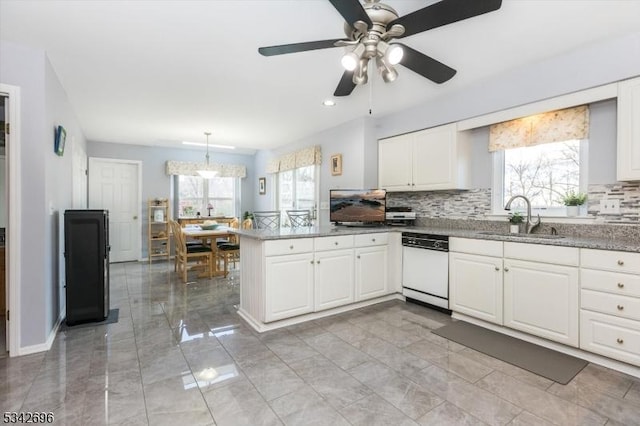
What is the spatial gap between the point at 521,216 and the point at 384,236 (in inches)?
53.7

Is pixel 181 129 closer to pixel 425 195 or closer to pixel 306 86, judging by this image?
pixel 306 86

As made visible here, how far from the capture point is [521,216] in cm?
304

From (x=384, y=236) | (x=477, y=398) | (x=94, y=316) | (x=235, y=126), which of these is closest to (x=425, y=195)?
(x=384, y=236)

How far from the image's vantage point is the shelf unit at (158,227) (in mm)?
6402

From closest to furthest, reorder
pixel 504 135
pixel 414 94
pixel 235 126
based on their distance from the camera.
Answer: pixel 504 135 → pixel 414 94 → pixel 235 126

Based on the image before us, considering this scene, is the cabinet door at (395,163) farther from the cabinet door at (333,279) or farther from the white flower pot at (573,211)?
the white flower pot at (573,211)

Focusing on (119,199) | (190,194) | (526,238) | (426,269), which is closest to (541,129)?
(526,238)

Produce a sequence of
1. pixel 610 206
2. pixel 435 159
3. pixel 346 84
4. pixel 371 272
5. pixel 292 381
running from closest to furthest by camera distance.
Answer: pixel 292 381
pixel 346 84
pixel 610 206
pixel 371 272
pixel 435 159

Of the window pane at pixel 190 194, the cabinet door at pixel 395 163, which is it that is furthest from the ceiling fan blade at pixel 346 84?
the window pane at pixel 190 194

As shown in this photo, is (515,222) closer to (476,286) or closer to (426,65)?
(476,286)

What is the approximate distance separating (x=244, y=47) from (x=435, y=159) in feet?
7.72

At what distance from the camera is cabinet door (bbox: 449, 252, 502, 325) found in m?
2.80

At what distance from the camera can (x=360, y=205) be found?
3975 millimetres

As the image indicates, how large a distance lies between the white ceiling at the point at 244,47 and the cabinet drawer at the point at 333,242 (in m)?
1.58
